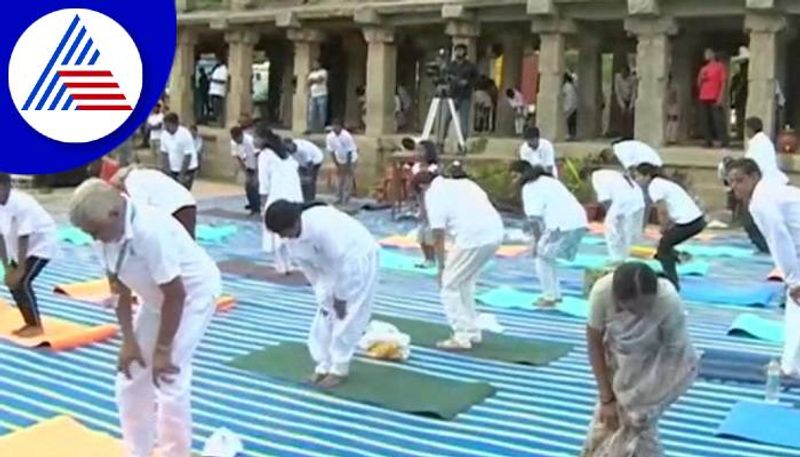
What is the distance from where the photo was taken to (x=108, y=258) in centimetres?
484

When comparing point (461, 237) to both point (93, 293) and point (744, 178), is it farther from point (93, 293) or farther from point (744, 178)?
point (93, 293)

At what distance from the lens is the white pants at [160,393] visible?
5.14 meters

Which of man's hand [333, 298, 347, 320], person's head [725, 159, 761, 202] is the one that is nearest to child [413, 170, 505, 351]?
man's hand [333, 298, 347, 320]

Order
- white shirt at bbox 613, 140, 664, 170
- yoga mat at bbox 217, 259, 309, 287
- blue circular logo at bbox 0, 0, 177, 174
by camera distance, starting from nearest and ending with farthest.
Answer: white shirt at bbox 613, 140, 664, 170, yoga mat at bbox 217, 259, 309, 287, blue circular logo at bbox 0, 0, 177, 174

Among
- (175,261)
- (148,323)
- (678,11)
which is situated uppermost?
(678,11)

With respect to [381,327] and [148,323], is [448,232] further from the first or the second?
[148,323]

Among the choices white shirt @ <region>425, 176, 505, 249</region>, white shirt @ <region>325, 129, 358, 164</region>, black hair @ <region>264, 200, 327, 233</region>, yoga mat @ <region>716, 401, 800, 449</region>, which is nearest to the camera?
yoga mat @ <region>716, 401, 800, 449</region>

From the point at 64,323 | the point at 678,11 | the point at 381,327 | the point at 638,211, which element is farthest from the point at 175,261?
the point at 678,11

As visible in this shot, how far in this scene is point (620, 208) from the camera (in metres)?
11.0

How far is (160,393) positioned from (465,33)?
54.2ft

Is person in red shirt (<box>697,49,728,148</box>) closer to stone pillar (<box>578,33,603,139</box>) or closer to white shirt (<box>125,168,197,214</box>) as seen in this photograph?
stone pillar (<box>578,33,603,139</box>)

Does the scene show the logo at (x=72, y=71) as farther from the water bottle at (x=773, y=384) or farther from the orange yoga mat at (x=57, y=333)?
the water bottle at (x=773, y=384)

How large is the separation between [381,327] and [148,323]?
12.0 ft

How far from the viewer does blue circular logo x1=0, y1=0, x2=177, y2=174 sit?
14.0 metres
